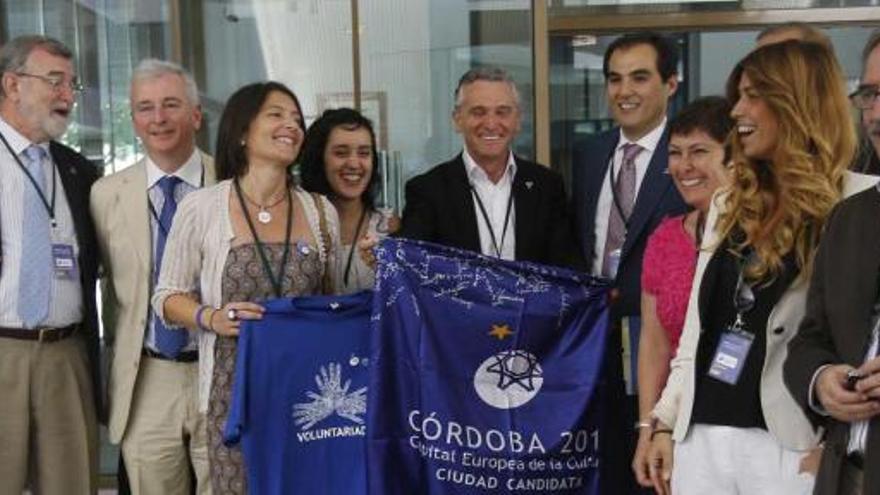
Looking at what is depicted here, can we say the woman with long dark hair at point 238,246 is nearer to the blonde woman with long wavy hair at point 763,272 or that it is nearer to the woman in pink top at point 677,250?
the woman in pink top at point 677,250

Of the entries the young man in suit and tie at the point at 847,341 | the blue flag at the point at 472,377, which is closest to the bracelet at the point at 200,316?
the blue flag at the point at 472,377

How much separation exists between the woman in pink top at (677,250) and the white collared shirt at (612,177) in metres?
0.61

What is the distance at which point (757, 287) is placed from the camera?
2277mm

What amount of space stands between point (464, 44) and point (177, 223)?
3280 millimetres

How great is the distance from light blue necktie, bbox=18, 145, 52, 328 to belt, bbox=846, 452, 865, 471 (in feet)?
8.51

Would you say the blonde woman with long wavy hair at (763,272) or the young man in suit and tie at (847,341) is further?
the blonde woman with long wavy hair at (763,272)

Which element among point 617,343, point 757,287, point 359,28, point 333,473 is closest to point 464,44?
point 359,28

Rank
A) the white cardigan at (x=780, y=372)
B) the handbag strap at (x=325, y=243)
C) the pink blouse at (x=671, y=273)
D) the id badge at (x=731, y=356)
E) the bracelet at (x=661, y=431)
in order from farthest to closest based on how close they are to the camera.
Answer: the handbag strap at (x=325, y=243) → the pink blouse at (x=671, y=273) → the bracelet at (x=661, y=431) → the id badge at (x=731, y=356) → the white cardigan at (x=780, y=372)

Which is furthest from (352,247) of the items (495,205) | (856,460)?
(856,460)

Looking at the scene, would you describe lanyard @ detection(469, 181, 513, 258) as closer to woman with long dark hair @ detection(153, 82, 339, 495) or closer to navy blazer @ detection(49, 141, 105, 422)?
woman with long dark hair @ detection(153, 82, 339, 495)

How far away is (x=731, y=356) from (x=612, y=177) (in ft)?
4.46

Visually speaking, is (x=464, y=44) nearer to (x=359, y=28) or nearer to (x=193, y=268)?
(x=359, y=28)

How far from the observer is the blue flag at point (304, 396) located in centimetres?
296

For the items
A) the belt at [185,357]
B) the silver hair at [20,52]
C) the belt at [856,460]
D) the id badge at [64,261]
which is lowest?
the belt at [185,357]
